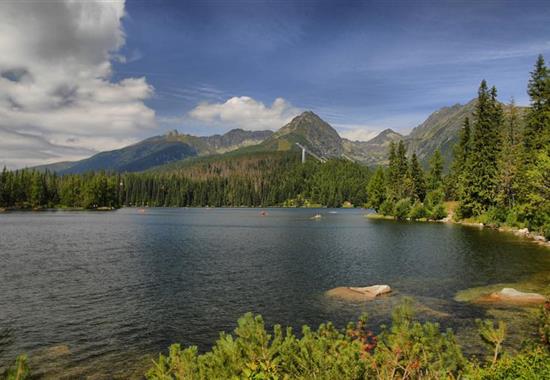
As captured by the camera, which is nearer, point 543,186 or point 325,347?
point 325,347

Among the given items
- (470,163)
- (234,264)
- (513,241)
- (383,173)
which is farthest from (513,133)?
(234,264)

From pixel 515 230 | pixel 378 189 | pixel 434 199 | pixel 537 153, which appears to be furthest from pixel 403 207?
pixel 537 153

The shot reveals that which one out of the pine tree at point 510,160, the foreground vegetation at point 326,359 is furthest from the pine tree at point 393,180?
the foreground vegetation at point 326,359

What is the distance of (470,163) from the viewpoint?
102938mm

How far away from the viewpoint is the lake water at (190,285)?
24.4 m

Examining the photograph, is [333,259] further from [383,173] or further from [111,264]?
[383,173]

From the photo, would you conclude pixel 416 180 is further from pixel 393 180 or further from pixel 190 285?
pixel 190 285

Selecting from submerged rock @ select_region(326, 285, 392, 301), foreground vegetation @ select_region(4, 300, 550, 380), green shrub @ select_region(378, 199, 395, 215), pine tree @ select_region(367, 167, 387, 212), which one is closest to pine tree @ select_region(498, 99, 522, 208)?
green shrub @ select_region(378, 199, 395, 215)

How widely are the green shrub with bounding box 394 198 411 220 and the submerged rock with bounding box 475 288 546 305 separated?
104 m

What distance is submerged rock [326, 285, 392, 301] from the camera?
33.6 m

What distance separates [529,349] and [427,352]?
5.29 metres

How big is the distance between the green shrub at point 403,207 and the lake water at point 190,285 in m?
60.8

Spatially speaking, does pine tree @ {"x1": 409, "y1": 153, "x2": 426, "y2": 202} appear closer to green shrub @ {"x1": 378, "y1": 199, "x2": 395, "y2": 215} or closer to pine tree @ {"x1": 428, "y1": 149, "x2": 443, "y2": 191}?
pine tree @ {"x1": 428, "y1": 149, "x2": 443, "y2": 191}

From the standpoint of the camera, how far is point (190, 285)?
39844mm
